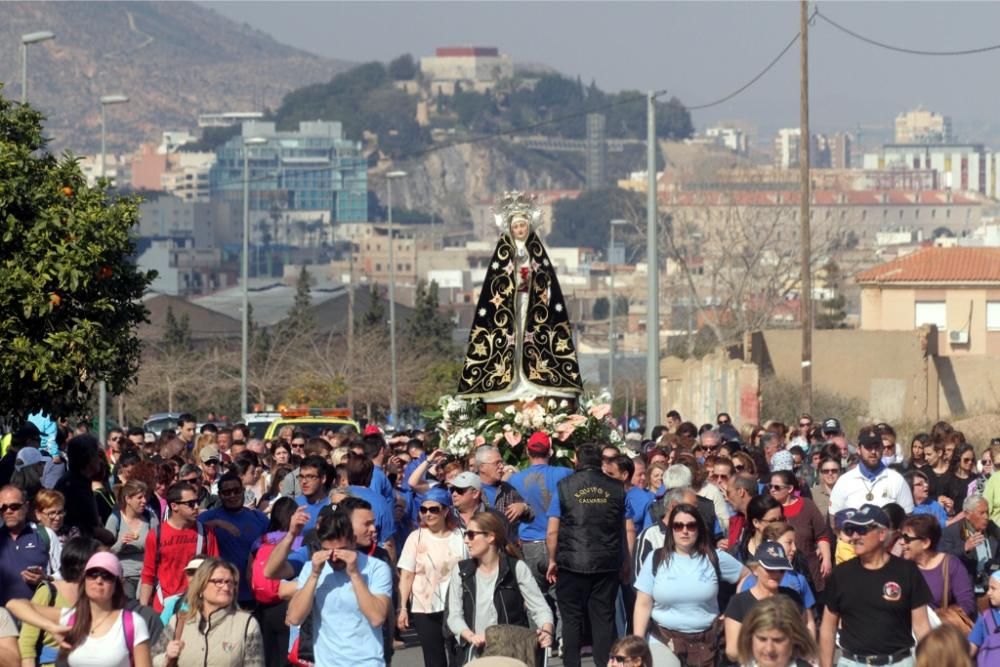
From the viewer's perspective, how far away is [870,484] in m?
15.8

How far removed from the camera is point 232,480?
43.4 feet

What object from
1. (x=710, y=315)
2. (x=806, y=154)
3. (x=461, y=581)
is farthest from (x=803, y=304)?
(x=710, y=315)

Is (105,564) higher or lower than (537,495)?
higher

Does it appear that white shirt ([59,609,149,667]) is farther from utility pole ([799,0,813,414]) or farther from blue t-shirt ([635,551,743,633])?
utility pole ([799,0,813,414])

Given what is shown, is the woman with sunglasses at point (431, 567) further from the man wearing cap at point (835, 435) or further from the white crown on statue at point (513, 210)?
the man wearing cap at point (835, 435)

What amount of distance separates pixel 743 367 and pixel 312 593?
1327 inches

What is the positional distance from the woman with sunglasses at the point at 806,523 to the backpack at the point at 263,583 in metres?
3.16

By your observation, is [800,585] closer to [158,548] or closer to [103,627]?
[158,548]

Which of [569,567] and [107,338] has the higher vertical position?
[107,338]

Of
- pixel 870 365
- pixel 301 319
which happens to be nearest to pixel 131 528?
pixel 870 365

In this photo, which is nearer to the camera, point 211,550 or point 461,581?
point 461,581

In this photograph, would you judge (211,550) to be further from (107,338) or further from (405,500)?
(107,338)

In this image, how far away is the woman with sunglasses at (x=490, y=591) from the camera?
11.5m

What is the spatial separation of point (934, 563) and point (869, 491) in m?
3.41
